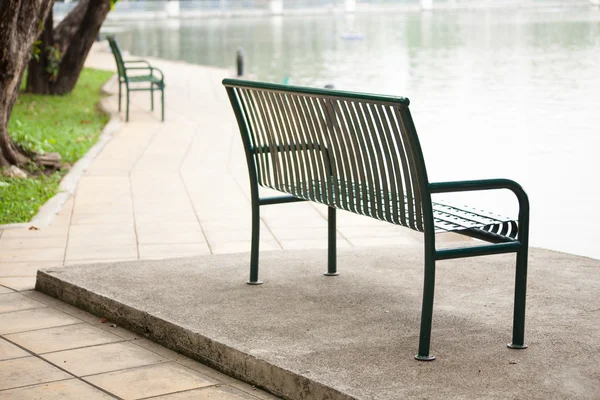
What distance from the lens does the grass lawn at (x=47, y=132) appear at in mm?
7926

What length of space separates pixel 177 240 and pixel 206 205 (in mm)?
1320

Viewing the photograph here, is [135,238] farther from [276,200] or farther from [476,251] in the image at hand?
[476,251]

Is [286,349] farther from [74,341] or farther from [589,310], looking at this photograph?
[589,310]

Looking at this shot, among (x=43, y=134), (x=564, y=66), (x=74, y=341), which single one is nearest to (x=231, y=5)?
(x=564, y=66)

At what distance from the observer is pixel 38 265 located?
5996mm

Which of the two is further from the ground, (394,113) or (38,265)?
(394,113)

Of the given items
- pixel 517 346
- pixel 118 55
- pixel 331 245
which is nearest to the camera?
pixel 517 346

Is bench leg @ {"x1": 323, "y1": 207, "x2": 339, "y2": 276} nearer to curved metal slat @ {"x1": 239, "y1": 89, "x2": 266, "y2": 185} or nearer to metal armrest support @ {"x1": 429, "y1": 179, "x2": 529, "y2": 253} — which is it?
curved metal slat @ {"x1": 239, "y1": 89, "x2": 266, "y2": 185}

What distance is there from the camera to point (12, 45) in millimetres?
8656

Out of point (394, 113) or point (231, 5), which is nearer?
point (394, 113)

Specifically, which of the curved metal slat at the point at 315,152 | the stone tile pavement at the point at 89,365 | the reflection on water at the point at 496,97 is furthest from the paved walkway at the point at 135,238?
the reflection on water at the point at 496,97

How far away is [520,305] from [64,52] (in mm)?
14036

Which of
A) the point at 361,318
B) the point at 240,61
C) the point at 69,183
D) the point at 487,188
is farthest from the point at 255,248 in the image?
the point at 240,61

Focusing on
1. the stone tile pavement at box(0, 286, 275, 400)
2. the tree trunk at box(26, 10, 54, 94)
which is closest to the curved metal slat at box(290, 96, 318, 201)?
the stone tile pavement at box(0, 286, 275, 400)
